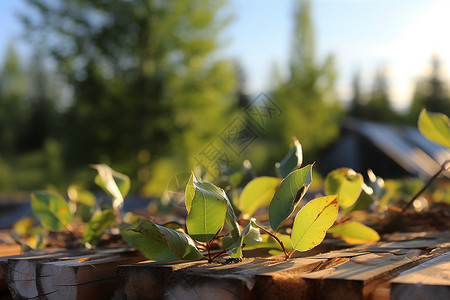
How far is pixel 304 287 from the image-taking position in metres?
0.39

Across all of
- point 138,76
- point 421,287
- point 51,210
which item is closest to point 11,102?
point 138,76

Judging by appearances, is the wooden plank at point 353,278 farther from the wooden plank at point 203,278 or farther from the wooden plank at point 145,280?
the wooden plank at point 145,280

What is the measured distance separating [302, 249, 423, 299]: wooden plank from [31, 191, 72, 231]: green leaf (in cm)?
54

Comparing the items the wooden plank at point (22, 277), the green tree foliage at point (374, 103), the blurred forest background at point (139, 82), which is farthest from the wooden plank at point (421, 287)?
the green tree foliage at point (374, 103)

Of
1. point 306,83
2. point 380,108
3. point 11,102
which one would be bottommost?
point 380,108

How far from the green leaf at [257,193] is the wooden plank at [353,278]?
0.23 m

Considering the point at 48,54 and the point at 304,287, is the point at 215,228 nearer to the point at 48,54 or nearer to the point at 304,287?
the point at 304,287

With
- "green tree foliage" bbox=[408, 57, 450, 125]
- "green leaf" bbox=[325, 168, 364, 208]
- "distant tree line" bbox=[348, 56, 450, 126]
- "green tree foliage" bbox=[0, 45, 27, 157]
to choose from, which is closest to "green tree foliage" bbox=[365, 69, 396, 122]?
"distant tree line" bbox=[348, 56, 450, 126]

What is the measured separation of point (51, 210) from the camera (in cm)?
80

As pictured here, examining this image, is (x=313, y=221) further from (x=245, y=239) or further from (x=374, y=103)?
(x=374, y=103)

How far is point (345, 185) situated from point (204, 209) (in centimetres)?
29

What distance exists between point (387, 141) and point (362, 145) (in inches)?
56.7

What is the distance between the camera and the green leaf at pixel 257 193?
2.21ft

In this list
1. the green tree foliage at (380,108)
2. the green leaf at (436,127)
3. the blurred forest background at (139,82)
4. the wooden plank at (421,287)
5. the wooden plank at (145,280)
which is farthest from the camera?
the green tree foliage at (380,108)
